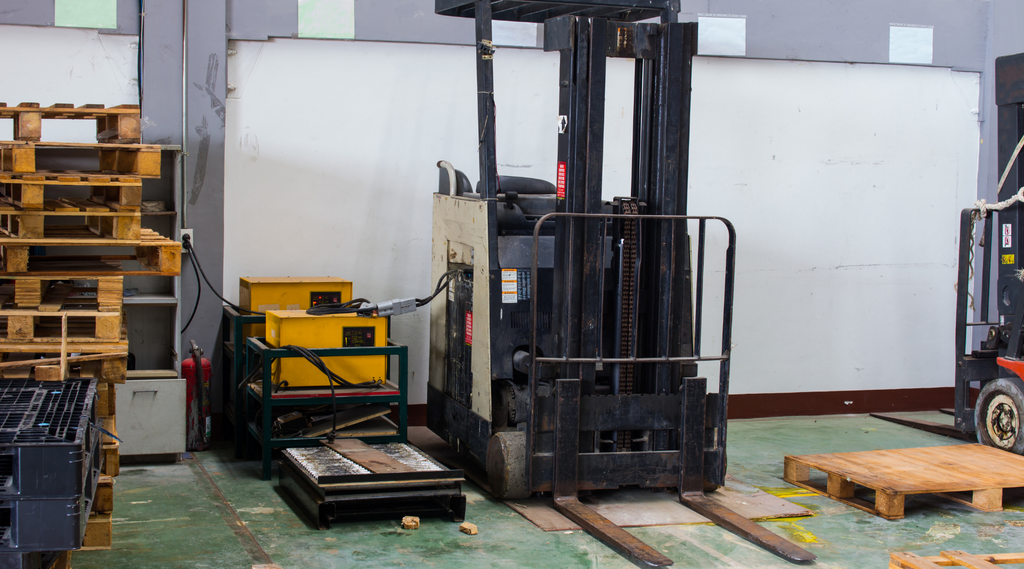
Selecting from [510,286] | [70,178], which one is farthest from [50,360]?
[510,286]

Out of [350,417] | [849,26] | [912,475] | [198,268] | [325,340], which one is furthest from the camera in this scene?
[849,26]

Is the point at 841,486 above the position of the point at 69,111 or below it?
below

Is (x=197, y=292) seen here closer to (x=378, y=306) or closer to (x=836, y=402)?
(x=378, y=306)

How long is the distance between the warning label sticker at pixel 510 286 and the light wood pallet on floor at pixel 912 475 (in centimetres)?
230

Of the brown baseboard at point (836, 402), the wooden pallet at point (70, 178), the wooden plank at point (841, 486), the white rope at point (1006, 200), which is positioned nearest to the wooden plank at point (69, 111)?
the wooden pallet at point (70, 178)

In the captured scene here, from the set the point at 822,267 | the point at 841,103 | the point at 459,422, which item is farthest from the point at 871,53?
the point at 459,422

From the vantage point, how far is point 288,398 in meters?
6.59

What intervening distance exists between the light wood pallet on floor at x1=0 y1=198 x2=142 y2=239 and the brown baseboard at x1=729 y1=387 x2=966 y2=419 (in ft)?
18.5

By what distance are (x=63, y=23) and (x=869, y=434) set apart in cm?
714

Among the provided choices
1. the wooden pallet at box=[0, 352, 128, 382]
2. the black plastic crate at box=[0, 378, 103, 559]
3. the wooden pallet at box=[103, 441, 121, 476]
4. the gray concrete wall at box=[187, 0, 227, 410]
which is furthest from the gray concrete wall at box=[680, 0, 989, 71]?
the black plastic crate at box=[0, 378, 103, 559]

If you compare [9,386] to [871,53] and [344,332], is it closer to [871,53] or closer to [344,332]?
[344,332]

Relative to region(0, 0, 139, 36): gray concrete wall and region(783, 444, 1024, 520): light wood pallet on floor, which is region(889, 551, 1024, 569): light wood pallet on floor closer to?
region(783, 444, 1024, 520): light wood pallet on floor

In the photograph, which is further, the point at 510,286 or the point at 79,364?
the point at 510,286

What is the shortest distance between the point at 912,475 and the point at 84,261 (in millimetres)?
5183
